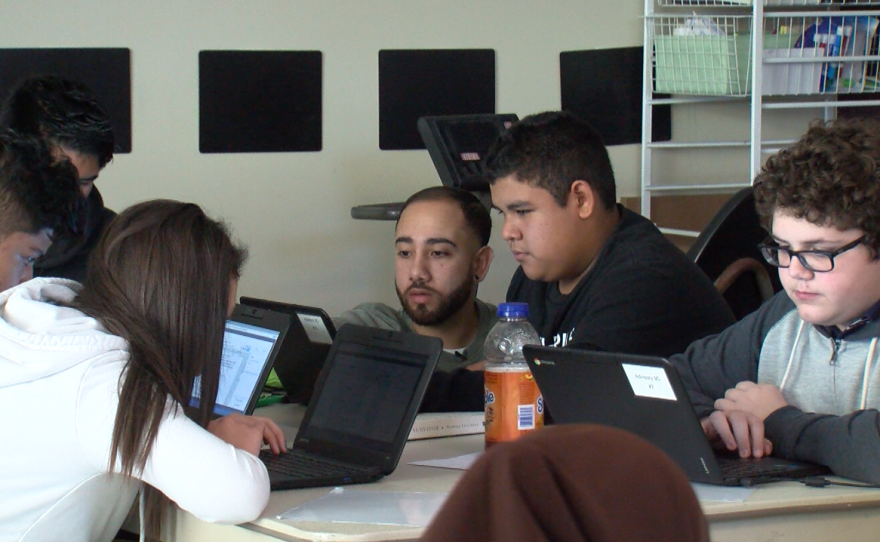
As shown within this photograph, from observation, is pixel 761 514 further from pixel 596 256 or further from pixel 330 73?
pixel 330 73

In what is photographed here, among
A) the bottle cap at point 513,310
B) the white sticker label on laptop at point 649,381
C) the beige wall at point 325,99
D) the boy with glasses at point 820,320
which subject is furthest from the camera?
Answer: the beige wall at point 325,99

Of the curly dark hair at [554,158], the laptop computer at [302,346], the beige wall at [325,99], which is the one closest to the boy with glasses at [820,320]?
the curly dark hair at [554,158]

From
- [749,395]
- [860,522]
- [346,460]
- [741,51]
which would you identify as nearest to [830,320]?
[749,395]

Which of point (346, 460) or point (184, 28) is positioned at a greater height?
point (184, 28)

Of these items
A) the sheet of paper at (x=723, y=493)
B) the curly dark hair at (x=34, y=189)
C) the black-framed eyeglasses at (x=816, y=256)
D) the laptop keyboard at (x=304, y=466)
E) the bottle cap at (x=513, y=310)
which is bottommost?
the laptop keyboard at (x=304, y=466)

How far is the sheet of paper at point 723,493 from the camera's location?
1228 millimetres

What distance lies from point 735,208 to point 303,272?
5.25 ft

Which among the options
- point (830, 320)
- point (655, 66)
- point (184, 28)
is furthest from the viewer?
point (655, 66)

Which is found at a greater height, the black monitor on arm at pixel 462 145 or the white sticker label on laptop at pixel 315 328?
the black monitor on arm at pixel 462 145

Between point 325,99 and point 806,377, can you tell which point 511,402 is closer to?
point 806,377

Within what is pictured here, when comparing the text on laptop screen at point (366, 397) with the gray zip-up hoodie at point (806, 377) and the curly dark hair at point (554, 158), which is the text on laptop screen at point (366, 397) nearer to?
the gray zip-up hoodie at point (806, 377)

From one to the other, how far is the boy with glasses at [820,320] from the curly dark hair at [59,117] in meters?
1.41

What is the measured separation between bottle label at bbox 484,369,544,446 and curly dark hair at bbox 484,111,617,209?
68 cm

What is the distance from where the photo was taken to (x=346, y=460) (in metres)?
1.50
